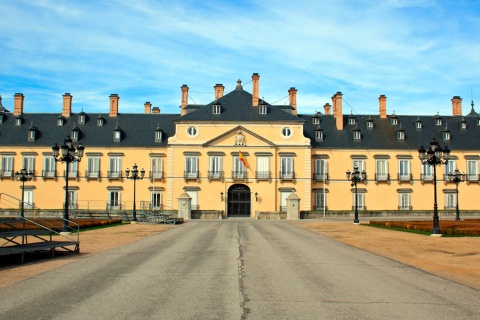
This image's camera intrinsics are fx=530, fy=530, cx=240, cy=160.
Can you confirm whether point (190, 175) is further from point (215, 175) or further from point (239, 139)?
point (239, 139)

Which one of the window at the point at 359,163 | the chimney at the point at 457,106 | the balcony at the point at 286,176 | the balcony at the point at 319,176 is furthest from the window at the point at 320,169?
the chimney at the point at 457,106

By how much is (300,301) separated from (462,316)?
2893 millimetres

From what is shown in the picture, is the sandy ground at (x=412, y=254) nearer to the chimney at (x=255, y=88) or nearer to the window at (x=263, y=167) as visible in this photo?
the window at (x=263, y=167)

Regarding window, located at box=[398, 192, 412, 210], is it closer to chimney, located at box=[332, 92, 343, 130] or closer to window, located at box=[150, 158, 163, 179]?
chimney, located at box=[332, 92, 343, 130]

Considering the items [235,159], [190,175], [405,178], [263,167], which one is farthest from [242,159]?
[405,178]

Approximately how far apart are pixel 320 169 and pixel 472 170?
18.1 m

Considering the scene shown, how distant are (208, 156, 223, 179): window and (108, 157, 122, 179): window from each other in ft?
35.1

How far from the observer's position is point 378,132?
65312mm

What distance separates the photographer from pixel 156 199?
60.6m

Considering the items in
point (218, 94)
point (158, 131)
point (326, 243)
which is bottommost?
point (326, 243)

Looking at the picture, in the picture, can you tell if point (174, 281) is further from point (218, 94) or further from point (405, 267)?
point (218, 94)

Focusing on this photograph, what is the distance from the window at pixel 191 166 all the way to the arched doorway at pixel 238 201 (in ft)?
14.5

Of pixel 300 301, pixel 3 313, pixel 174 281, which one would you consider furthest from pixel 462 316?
pixel 3 313

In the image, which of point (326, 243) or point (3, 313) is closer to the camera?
point (3, 313)
